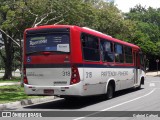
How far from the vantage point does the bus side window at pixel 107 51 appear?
16.0 meters

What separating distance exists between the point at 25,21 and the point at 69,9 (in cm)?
335

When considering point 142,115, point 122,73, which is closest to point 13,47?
point 122,73

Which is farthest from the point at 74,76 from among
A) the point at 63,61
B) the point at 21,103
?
the point at 21,103

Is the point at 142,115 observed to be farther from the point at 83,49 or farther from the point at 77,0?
the point at 77,0

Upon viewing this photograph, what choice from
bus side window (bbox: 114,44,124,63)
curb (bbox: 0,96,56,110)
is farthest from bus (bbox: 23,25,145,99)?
bus side window (bbox: 114,44,124,63)

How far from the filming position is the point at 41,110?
43.2ft

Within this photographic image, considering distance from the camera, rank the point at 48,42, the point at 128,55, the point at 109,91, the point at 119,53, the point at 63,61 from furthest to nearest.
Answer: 1. the point at 128,55
2. the point at 119,53
3. the point at 109,91
4. the point at 48,42
5. the point at 63,61

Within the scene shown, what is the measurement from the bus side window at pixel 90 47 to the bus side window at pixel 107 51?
654 millimetres

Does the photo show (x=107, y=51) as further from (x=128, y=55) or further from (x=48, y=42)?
(x=128, y=55)

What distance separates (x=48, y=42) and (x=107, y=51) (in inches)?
138

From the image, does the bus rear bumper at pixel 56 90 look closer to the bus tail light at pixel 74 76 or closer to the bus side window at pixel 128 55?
the bus tail light at pixel 74 76

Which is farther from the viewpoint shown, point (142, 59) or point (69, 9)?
point (69, 9)

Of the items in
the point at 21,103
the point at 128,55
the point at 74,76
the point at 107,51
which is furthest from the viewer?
the point at 128,55

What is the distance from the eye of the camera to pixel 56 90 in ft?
44.8
